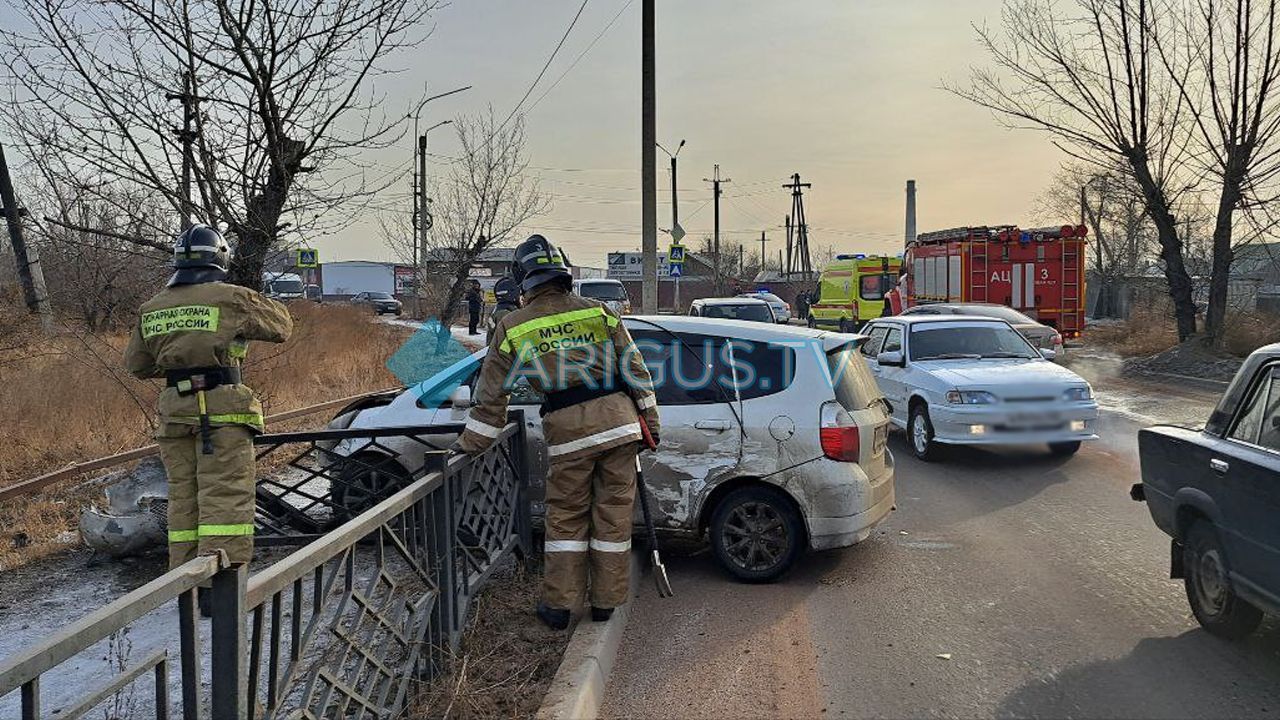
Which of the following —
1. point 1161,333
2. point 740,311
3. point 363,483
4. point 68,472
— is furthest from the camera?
point 1161,333

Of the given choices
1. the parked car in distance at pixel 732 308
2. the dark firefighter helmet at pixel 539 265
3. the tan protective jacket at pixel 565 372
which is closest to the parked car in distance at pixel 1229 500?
the tan protective jacket at pixel 565 372

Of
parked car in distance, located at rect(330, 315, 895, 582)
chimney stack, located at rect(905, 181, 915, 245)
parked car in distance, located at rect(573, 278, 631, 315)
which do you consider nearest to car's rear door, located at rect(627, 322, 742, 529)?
parked car in distance, located at rect(330, 315, 895, 582)

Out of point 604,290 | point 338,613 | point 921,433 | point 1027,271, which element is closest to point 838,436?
point 338,613

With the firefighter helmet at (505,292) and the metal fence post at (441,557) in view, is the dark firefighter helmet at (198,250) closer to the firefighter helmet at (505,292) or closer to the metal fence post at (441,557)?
the metal fence post at (441,557)

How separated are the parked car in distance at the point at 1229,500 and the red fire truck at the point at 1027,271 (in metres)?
16.1

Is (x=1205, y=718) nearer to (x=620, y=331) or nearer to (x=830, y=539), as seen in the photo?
(x=830, y=539)

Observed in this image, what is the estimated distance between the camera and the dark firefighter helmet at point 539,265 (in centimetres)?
463

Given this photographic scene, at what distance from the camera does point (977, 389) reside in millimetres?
9016

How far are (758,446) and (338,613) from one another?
10.4 ft

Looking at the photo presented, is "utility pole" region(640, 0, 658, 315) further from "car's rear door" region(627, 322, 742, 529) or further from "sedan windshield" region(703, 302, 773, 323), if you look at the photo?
"car's rear door" region(627, 322, 742, 529)

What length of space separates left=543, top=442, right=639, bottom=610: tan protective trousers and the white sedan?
5.32 m

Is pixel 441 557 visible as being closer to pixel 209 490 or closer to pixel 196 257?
pixel 209 490

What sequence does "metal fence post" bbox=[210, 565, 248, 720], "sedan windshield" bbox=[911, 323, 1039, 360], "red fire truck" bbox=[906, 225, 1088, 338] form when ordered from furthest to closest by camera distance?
"red fire truck" bbox=[906, 225, 1088, 338] < "sedan windshield" bbox=[911, 323, 1039, 360] < "metal fence post" bbox=[210, 565, 248, 720]

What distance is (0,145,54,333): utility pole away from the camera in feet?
46.3
